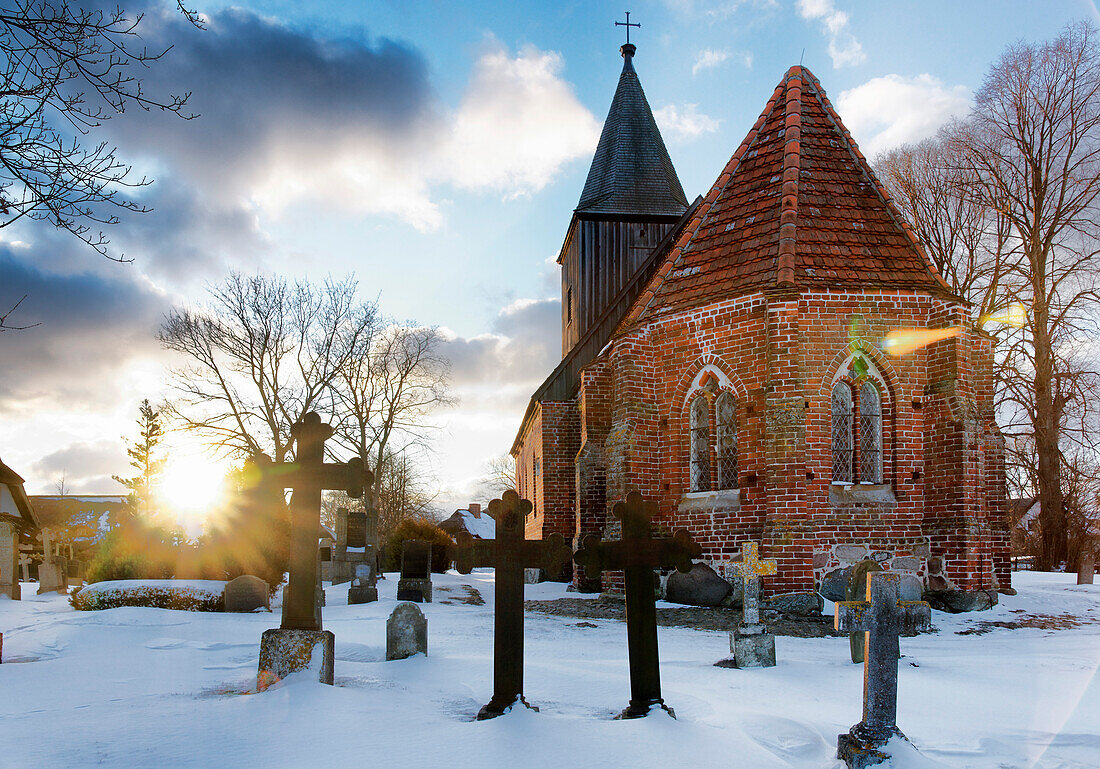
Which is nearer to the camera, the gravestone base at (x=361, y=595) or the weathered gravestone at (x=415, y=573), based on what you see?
the gravestone base at (x=361, y=595)

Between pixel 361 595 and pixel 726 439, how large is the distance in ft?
23.4

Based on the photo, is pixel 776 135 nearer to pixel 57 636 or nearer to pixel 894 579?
pixel 894 579

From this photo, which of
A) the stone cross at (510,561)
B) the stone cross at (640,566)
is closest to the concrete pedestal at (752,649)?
the stone cross at (640,566)

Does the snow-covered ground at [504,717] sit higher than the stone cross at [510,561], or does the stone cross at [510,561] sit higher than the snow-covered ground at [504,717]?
the stone cross at [510,561]

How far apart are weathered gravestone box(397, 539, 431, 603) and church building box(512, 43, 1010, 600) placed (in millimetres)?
3618

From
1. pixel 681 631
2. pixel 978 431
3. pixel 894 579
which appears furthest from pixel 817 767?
pixel 978 431

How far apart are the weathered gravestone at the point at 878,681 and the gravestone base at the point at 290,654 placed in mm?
3701

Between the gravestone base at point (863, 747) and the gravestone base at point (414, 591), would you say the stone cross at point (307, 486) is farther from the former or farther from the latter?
the gravestone base at point (414, 591)

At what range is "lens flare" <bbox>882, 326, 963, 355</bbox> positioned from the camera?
12.6m

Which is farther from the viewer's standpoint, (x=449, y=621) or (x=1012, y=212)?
(x=1012, y=212)

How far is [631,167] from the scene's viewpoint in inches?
931

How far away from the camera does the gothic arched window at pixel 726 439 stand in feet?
43.1

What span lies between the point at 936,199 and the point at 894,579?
77.7 feet

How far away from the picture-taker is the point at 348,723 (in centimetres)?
454
